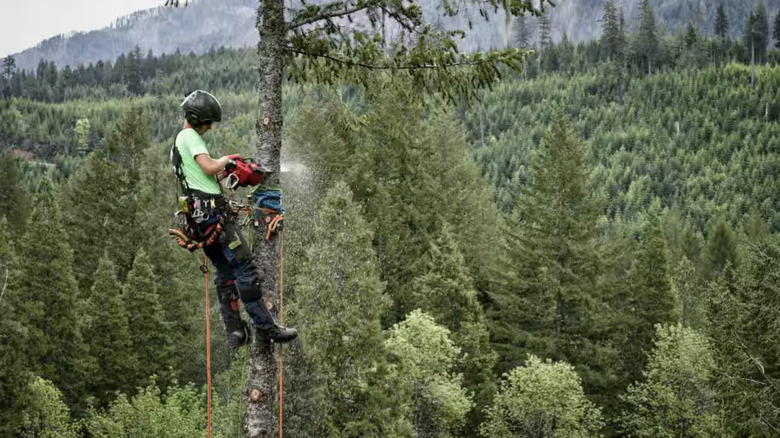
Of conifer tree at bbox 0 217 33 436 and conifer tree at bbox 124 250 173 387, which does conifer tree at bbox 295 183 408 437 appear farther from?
conifer tree at bbox 124 250 173 387

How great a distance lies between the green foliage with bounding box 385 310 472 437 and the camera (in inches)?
1094

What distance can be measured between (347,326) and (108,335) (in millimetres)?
18685

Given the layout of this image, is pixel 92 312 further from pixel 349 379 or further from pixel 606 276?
pixel 606 276

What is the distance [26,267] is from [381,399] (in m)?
20.1

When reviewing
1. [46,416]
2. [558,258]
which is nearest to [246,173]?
[558,258]

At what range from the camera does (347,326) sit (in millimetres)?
23250

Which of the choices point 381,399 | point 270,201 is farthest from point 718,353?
point 270,201

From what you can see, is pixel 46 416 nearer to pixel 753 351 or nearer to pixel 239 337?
pixel 239 337

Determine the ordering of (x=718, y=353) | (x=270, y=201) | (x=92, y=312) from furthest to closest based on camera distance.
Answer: (x=92, y=312) < (x=718, y=353) < (x=270, y=201)

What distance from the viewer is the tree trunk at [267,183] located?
24.4ft

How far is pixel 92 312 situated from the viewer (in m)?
36.3

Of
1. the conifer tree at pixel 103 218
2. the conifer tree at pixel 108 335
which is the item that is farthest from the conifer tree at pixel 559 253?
the conifer tree at pixel 103 218

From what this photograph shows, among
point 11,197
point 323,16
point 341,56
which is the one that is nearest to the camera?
point 323,16

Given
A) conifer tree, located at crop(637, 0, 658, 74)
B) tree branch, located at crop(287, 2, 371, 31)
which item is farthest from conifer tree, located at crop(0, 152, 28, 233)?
conifer tree, located at crop(637, 0, 658, 74)
